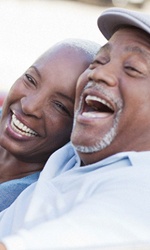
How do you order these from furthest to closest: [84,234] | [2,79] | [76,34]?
[76,34] < [2,79] < [84,234]

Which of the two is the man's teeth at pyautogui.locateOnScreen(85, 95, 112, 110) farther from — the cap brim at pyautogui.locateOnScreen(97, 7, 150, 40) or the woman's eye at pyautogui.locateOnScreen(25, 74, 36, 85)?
the woman's eye at pyautogui.locateOnScreen(25, 74, 36, 85)

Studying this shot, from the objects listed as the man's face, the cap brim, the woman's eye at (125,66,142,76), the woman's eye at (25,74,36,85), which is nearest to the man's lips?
the man's face

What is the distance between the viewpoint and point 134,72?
2.64 m

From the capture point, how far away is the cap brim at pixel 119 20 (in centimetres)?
266

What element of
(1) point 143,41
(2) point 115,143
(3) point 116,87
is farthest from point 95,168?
(1) point 143,41

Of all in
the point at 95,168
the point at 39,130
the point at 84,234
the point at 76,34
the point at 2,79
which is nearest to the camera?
the point at 84,234

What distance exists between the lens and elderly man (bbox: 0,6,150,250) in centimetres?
215

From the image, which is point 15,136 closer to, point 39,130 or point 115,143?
point 39,130

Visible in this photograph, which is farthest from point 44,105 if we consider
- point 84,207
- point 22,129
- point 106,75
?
point 84,207

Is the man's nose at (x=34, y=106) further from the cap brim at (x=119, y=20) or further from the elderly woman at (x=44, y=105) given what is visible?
the cap brim at (x=119, y=20)

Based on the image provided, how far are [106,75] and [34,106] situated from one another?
49 centimetres

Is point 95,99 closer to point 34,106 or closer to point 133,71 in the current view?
point 133,71

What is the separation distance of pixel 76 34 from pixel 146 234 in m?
11.0

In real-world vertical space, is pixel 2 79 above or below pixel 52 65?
below
